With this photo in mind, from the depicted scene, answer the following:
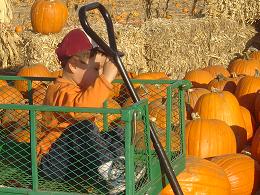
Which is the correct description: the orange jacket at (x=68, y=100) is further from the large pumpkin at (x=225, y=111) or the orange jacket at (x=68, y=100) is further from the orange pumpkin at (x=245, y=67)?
the orange pumpkin at (x=245, y=67)

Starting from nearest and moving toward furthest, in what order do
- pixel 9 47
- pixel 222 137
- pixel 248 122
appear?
pixel 222 137, pixel 248 122, pixel 9 47

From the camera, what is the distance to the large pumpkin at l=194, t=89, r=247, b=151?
19.6ft

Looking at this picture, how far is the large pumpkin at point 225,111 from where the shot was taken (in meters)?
5.96

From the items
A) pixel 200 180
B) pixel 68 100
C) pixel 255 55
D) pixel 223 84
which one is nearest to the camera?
pixel 68 100

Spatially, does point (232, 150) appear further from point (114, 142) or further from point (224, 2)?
point (224, 2)

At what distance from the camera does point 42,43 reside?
31.1ft

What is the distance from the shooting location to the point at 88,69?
3.89 meters

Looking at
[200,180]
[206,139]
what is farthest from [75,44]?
[206,139]

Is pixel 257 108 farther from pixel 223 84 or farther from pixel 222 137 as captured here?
pixel 222 137

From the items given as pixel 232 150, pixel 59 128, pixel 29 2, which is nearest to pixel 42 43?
pixel 232 150

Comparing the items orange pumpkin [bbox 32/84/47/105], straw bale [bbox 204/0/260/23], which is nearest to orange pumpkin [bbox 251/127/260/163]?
orange pumpkin [bbox 32/84/47/105]

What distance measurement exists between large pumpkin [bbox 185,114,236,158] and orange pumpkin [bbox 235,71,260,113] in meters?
1.20

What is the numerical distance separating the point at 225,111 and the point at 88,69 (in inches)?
96.7

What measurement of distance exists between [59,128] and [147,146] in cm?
58
